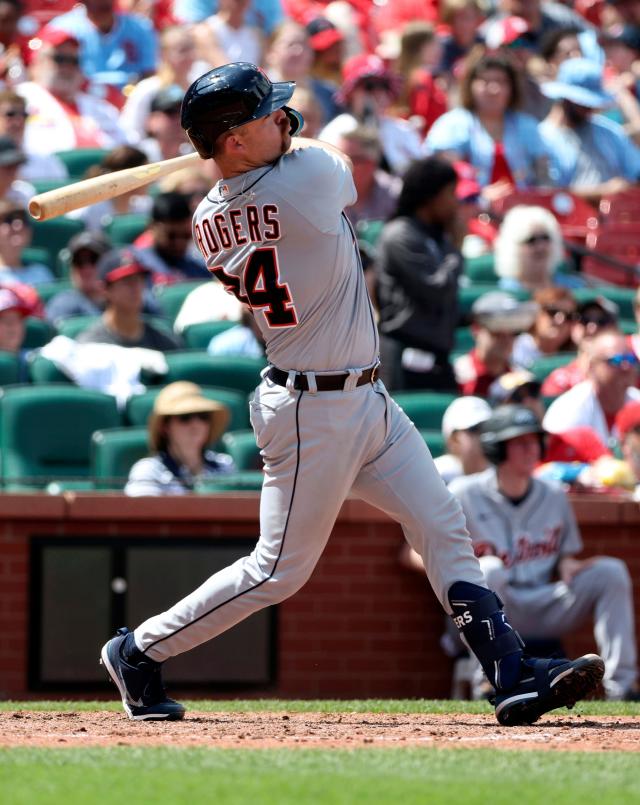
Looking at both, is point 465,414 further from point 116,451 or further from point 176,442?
point 116,451

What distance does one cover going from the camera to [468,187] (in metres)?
10.5

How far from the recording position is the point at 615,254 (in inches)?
451

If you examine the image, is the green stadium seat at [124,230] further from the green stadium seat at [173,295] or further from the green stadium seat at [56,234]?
the green stadium seat at [173,295]

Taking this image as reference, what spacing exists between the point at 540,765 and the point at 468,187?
699 centimetres

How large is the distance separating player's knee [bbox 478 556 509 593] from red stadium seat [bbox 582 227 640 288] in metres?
4.49

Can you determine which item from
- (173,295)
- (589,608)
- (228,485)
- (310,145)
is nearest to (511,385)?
(589,608)

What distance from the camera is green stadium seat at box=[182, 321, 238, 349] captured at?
8.80 m

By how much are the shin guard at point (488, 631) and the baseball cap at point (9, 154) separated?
5887 millimetres

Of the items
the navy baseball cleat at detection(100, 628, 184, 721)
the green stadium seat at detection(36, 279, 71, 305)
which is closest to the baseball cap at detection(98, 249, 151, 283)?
the green stadium seat at detection(36, 279, 71, 305)

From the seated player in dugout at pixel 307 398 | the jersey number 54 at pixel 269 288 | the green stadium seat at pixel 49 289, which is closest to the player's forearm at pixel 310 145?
the seated player in dugout at pixel 307 398

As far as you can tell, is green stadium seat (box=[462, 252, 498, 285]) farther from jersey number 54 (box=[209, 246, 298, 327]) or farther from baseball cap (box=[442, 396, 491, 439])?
jersey number 54 (box=[209, 246, 298, 327])

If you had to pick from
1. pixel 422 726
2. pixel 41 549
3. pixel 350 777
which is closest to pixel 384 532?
pixel 41 549

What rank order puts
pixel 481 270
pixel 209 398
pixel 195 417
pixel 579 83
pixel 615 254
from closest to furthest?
pixel 195 417
pixel 209 398
pixel 481 270
pixel 615 254
pixel 579 83

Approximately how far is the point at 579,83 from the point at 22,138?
179 inches
